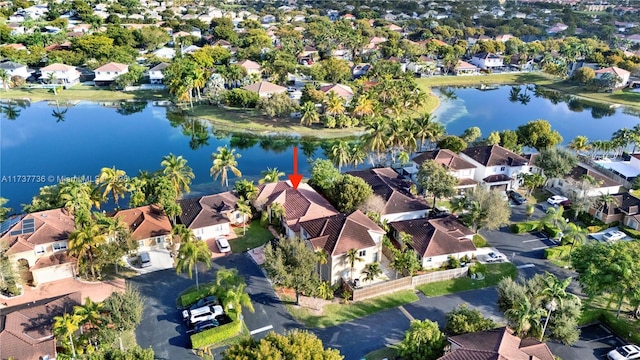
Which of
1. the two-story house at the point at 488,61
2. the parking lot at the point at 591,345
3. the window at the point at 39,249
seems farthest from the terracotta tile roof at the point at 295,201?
the two-story house at the point at 488,61

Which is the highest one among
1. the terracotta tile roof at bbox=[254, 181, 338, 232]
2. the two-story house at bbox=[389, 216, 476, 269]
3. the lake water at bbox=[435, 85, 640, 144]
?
the terracotta tile roof at bbox=[254, 181, 338, 232]

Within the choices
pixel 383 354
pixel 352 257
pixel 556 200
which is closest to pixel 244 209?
pixel 352 257

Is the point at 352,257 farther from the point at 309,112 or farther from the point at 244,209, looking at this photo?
the point at 309,112

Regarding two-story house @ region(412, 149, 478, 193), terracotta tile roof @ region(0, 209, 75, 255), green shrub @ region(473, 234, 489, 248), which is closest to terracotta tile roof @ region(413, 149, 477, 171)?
two-story house @ region(412, 149, 478, 193)

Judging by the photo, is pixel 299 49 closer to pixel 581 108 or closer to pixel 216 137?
pixel 216 137

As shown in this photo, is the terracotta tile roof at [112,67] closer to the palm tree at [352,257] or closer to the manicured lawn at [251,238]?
the manicured lawn at [251,238]

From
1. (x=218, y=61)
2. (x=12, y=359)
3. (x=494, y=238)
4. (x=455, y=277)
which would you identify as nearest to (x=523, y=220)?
(x=494, y=238)

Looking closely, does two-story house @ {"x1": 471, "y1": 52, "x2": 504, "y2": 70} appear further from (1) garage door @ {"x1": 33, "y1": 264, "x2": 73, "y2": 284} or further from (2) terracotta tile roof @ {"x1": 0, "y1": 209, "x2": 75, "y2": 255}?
(1) garage door @ {"x1": 33, "y1": 264, "x2": 73, "y2": 284}
